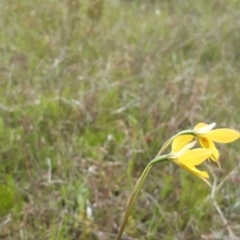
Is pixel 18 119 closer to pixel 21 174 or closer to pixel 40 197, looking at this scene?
pixel 21 174

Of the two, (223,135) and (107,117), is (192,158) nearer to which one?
(223,135)

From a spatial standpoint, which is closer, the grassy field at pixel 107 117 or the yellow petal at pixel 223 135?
the yellow petal at pixel 223 135

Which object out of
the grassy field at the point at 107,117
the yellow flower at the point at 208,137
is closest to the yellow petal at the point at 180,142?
the yellow flower at the point at 208,137

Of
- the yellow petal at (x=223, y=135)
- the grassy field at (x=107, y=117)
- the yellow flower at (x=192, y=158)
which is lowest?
the grassy field at (x=107, y=117)

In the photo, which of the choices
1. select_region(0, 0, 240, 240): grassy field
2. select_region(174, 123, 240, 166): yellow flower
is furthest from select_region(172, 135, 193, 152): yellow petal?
select_region(0, 0, 240, 240): grassy field

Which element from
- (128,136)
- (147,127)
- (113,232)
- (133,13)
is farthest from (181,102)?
(133,13)

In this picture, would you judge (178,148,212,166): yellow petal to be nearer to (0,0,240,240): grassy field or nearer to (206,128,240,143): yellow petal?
(206,128,240,143): yellow petal

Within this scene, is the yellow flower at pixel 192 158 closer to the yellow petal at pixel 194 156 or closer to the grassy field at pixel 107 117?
the yellow petal at pixel 194 156

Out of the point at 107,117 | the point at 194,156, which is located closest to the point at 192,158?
the point at 194,156
